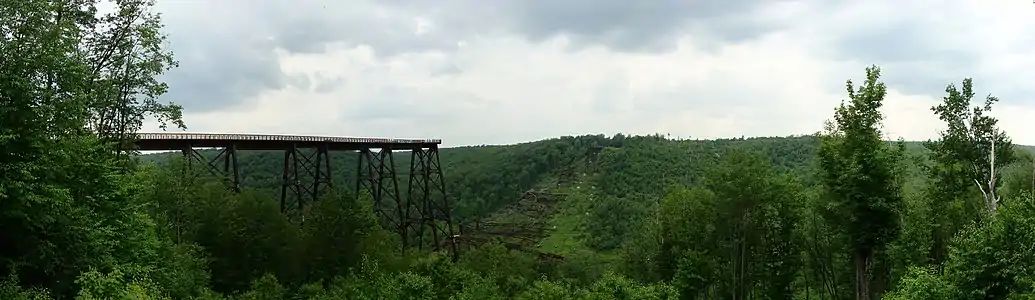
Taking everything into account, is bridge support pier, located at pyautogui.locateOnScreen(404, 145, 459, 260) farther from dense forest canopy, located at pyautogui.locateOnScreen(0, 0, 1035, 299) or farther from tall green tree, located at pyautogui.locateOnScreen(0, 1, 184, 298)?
tall green tree, located at pyautogui.locateOnScreen(0, 1, 184, 298)

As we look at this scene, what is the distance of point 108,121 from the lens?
797 inches

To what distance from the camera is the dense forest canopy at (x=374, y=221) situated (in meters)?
14.0

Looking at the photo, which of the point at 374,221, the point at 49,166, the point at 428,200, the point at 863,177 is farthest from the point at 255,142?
the point at 863,177

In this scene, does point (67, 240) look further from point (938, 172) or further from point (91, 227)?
point (938, 172)

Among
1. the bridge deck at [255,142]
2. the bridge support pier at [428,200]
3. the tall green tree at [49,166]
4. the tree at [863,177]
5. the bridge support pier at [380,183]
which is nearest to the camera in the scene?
the tall green tree at [49,166]

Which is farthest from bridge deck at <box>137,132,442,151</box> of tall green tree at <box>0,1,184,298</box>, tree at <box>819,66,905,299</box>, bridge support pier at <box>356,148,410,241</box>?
tree at <box>819,66,905,299</box>

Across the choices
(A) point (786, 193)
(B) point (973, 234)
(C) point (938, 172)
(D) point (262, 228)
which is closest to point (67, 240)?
(D) point (262, 228)

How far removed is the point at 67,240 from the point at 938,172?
87.0 feet

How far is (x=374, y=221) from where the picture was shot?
104 feet

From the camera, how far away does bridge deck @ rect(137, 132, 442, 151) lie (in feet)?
90.0

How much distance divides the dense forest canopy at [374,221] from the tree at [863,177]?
60 mm

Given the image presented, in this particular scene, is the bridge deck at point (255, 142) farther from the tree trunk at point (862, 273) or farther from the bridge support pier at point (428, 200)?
the tree trunk at point (862, 273)

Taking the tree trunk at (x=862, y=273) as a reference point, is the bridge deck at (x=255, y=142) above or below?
above

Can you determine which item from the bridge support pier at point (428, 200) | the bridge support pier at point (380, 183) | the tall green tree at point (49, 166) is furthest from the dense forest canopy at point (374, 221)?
the bridge support pier at point (380, 183)
